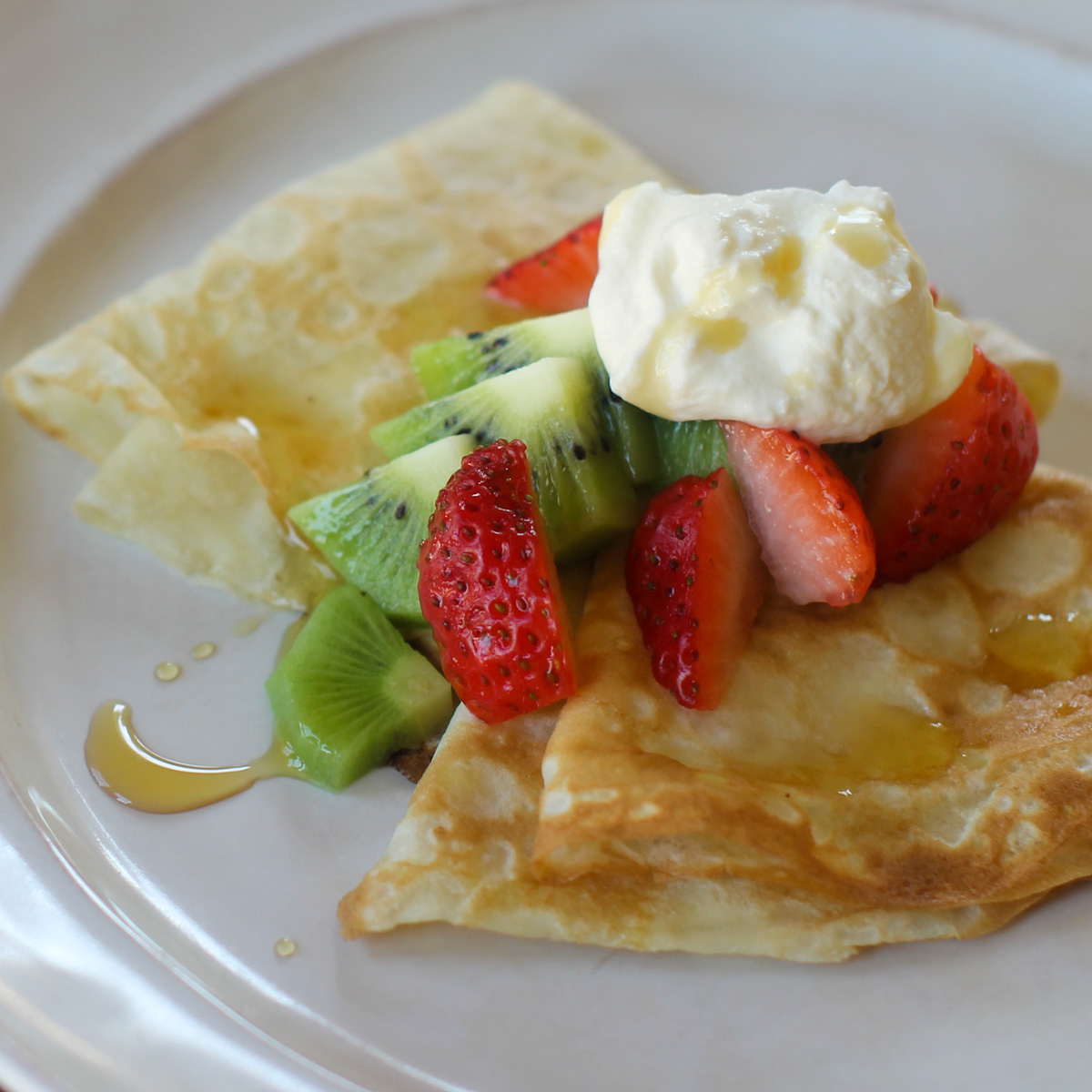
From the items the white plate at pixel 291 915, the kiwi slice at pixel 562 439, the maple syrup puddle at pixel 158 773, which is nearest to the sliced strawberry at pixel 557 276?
the kiwi slice at pixel 562 439

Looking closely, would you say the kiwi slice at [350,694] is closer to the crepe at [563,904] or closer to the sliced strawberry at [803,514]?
the crepe at [563,904]

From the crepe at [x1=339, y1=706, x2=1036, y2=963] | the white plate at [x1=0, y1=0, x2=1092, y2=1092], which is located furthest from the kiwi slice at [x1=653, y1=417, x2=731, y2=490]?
the white plate at [x1=0, y1=0, x2=1092, y2=1092]

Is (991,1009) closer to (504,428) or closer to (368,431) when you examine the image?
(504,428)

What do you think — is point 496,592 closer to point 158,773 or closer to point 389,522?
point 389,522

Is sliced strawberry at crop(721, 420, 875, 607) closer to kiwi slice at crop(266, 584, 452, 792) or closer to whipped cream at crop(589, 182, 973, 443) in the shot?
whipped cream at crop(589, 182, 973, 443)

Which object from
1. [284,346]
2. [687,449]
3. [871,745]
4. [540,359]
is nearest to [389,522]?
[540,359]

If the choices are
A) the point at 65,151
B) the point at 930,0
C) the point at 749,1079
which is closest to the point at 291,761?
the point at 749,1079
